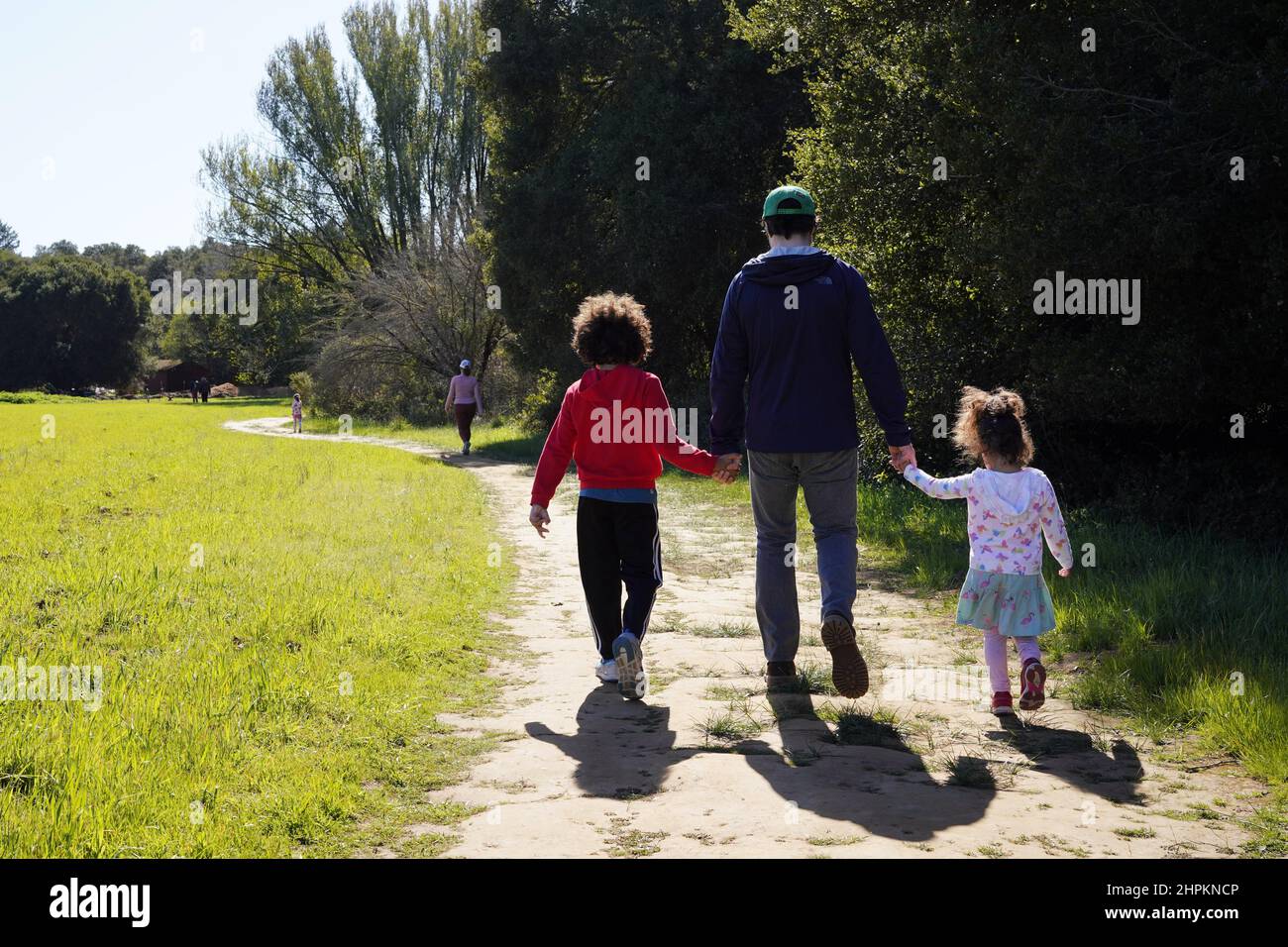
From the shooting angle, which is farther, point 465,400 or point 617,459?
→ point 465,400

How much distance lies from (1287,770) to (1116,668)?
1578 millimetres

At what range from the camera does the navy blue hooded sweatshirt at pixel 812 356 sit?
520 centimetres

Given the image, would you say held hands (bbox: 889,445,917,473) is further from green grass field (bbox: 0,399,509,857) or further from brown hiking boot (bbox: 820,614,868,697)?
green grass field (bbox: 0,399,509,857)

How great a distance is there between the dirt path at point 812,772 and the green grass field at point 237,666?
40cm

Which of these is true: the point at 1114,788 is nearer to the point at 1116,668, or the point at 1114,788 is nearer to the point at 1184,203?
the point at 1116,668

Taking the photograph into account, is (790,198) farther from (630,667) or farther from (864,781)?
(864,781)

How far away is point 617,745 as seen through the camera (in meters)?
4.69

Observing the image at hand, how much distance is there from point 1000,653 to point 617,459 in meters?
2.05

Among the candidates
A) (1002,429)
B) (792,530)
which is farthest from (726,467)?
(1002,429)

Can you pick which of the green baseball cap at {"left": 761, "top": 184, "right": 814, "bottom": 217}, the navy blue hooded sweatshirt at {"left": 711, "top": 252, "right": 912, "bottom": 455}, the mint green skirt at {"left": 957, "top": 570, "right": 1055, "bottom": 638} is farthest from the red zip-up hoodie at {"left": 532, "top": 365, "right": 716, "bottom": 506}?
the mint green skirt at {"left": 957, "top": 570, "right": 1055, "bottom": 638}

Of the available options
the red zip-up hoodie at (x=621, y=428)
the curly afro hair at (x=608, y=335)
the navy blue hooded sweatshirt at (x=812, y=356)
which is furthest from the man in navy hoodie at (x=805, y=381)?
the curly afro hair at (x=608, y=335)

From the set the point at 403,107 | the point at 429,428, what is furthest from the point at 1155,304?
the point at 403,107

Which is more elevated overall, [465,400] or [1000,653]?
[465,400]

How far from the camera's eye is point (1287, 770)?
410 cm
